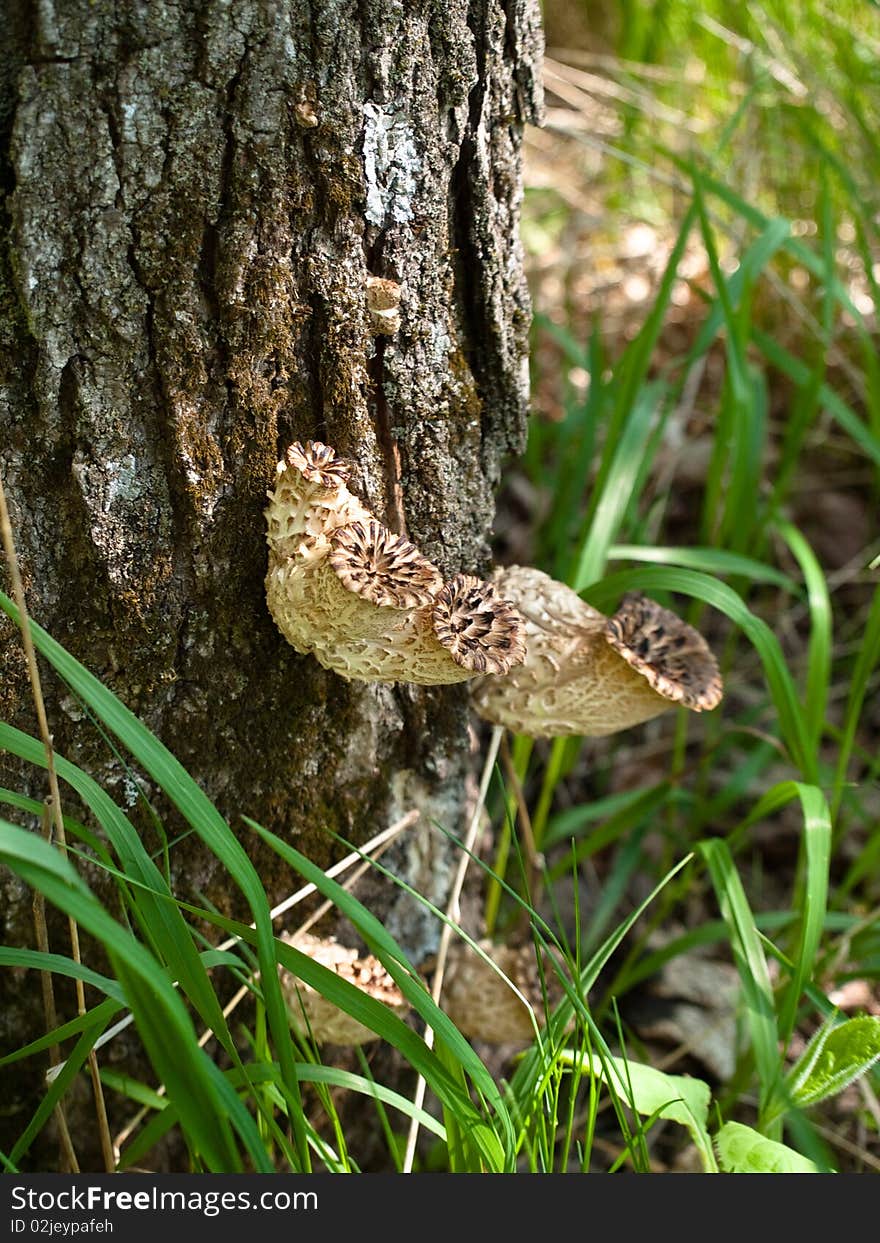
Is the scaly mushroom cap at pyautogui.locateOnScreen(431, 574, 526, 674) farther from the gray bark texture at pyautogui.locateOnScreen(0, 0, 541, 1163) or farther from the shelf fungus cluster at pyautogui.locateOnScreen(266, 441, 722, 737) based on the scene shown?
the gray bark texture at pyautogui.locateOnScreen(0, 0, 541, 1163)

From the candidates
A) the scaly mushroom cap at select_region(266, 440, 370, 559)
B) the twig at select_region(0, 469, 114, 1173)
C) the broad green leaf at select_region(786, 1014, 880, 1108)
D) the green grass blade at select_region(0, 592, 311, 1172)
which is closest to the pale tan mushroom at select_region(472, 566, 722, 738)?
the scaly mushroom cap at select_region(266, 440, 370, 559)

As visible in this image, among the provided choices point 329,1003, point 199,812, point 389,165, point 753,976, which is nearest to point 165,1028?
point 199,812

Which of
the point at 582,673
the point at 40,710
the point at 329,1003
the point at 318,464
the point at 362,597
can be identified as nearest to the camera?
the point at 40,710

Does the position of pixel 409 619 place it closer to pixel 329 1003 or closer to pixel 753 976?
pixel 329 1003

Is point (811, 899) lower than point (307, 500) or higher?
lower

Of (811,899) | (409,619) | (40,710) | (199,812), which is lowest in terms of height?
(811,899)

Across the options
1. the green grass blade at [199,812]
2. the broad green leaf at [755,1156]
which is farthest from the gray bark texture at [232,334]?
the broad green leaf at [755,1156]

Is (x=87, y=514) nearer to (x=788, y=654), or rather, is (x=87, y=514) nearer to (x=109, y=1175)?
(x=109, y=1175)

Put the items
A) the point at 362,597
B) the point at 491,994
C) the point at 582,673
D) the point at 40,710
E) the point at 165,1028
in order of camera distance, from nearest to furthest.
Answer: the point at 165,1028, the point at 40,710, the point at 362,597, the point at 582,673, the point at 491,994
